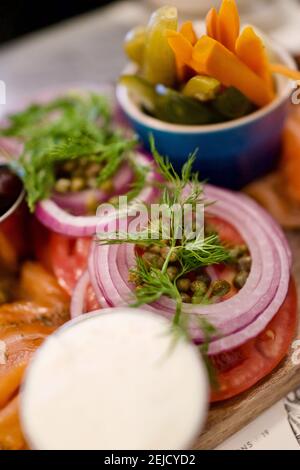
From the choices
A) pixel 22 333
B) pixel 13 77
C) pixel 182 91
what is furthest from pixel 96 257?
pixel 13 77

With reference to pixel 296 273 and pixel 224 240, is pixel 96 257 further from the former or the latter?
pixel 296 273

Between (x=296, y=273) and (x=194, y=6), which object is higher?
(x=194, y=6)

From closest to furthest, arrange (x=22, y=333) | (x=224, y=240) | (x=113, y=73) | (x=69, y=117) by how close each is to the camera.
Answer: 1. (x=22, y=333)
2. (x=224, y=240)
3. (x=69, y=117)
4. (x=113, y=73)

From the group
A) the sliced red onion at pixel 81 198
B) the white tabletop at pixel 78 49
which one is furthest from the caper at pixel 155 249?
the white tabletop at pixel 78 49

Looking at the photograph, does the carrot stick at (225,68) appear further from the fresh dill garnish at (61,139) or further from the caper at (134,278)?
the caper at (134,278)

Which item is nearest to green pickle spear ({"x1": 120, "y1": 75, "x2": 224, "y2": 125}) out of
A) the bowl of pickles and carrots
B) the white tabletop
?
the bowl of pickles and carrots

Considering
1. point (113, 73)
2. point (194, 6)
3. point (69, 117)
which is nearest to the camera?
point (69, 117)

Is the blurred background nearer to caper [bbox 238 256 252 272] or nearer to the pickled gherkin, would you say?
the pickled gherkin
